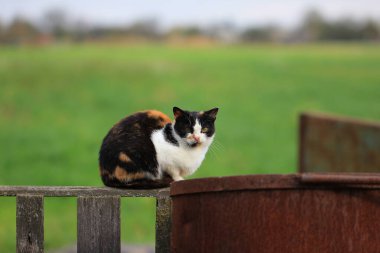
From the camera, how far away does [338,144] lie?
27.4ft

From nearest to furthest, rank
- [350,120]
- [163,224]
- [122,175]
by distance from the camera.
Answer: [163,224]
[122,175]
[350,120]

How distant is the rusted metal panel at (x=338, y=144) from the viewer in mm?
7781

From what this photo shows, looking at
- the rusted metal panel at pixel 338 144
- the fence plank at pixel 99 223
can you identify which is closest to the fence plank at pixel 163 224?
the fence plank at pixel 99 223

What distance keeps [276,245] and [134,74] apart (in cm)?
2563

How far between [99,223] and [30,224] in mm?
314

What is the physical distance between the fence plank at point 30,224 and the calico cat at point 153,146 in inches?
18.3

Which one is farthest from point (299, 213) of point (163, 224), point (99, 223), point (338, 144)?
point (338, 144)

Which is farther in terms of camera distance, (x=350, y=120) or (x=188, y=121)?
(x=350, y=120)

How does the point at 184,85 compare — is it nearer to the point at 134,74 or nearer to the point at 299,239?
the point at 134,74

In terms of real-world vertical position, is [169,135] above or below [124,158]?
above

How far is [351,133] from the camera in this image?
319 inches

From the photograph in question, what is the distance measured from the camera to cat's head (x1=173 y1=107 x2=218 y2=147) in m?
4.02

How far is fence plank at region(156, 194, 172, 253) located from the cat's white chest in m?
0.64

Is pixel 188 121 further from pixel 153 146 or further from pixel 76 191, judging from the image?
pixel 76 191
